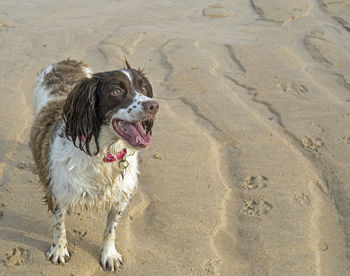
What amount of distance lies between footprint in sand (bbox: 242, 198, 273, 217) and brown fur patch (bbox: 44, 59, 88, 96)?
217cm

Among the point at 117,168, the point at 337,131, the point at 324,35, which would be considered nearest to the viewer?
the point at 117,168

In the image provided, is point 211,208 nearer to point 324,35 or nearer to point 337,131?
point 337,131

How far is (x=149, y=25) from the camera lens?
842 centimetres

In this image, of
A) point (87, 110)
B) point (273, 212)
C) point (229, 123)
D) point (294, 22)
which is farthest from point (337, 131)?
point (294, 22)

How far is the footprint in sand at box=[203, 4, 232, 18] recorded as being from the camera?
9.00m

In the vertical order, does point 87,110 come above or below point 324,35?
above

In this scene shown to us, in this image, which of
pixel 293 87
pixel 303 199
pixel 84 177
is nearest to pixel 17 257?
pixel 84 177

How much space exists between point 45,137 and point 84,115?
0.77 meters

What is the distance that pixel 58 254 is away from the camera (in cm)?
330

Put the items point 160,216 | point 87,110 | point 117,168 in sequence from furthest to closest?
point 160,216
point 117,168
point 87,110

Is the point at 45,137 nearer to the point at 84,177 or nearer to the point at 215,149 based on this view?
the point at 84,177

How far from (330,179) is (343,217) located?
562 mm

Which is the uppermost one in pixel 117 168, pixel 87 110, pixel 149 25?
pixel 87 110

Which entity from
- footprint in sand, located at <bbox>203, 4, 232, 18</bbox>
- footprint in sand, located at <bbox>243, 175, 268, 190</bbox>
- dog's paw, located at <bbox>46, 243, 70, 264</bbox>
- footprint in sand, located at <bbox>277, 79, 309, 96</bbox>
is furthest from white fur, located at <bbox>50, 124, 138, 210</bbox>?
footprint in sand, located at <bbox>203, 4, 232, 18</bbox>
